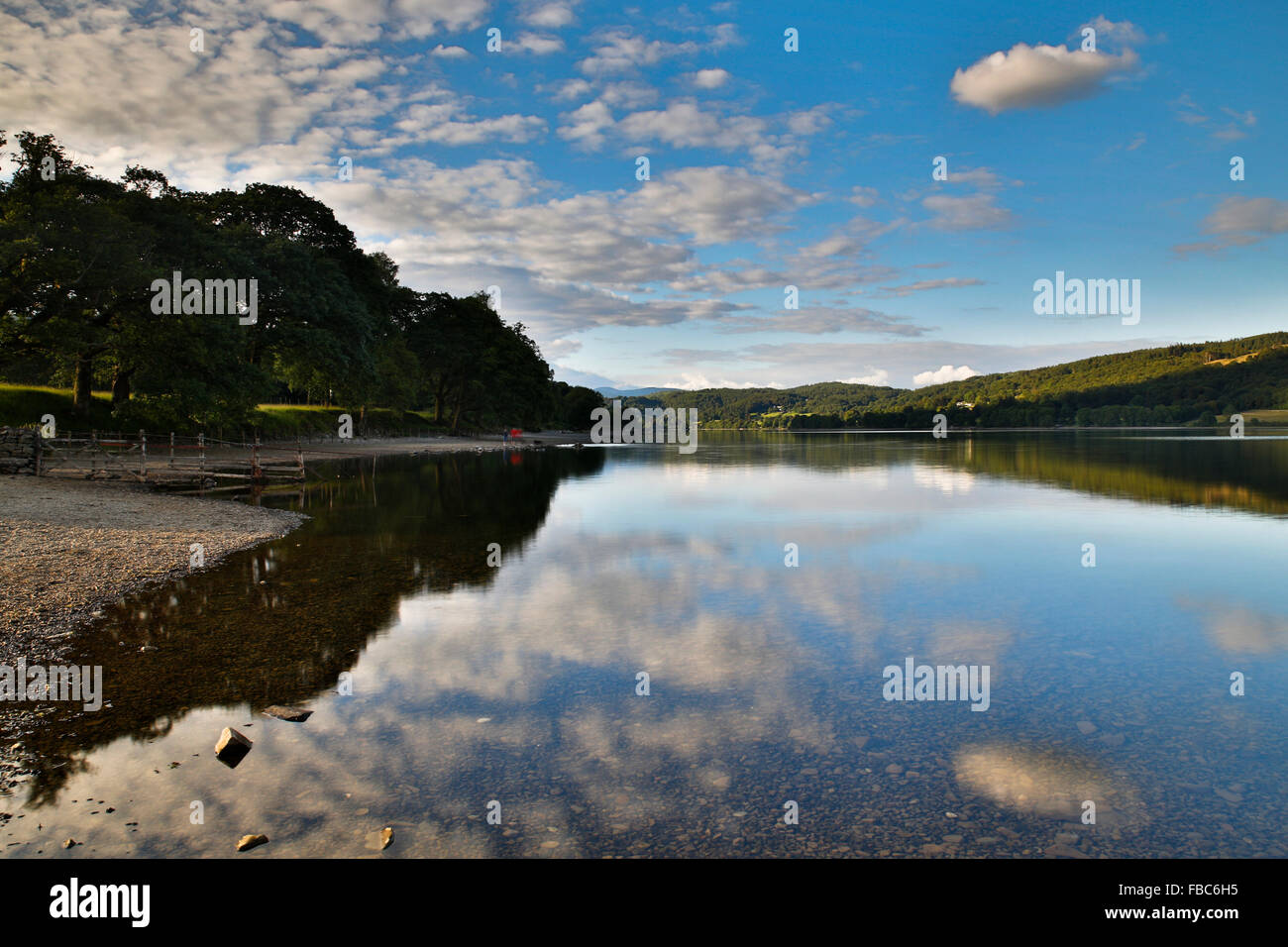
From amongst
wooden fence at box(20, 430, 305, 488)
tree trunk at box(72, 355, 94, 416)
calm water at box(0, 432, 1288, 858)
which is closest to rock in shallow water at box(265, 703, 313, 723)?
calm water at box(0, 432, 1288, 858)

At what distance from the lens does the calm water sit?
5617mm

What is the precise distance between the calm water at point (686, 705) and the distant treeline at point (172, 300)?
74.0ft

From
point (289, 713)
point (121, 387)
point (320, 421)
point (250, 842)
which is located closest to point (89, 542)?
point (289, 713)

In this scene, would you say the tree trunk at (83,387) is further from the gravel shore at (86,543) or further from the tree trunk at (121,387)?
the gravel shore at (86,543)

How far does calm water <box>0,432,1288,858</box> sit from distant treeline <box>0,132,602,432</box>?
74.0 ft

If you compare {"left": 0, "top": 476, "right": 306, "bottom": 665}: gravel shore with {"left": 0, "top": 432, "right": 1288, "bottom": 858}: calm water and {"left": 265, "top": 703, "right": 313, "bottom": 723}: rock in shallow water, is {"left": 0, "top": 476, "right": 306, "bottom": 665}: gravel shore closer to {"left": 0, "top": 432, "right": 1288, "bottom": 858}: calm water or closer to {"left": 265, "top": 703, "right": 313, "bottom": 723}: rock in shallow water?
{"left": 0, "top": 432, "right": 1288, "bottom": 858}: calm water

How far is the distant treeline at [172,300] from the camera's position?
1236 inches

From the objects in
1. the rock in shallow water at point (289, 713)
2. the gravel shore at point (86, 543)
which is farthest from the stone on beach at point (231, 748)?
the gravel shore at point (86, 543)

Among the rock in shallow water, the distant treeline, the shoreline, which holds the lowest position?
the rock in shallow water

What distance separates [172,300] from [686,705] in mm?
39564

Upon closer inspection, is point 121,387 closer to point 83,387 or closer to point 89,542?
point 83,387

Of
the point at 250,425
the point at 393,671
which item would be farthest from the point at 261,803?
the point at 250,425
